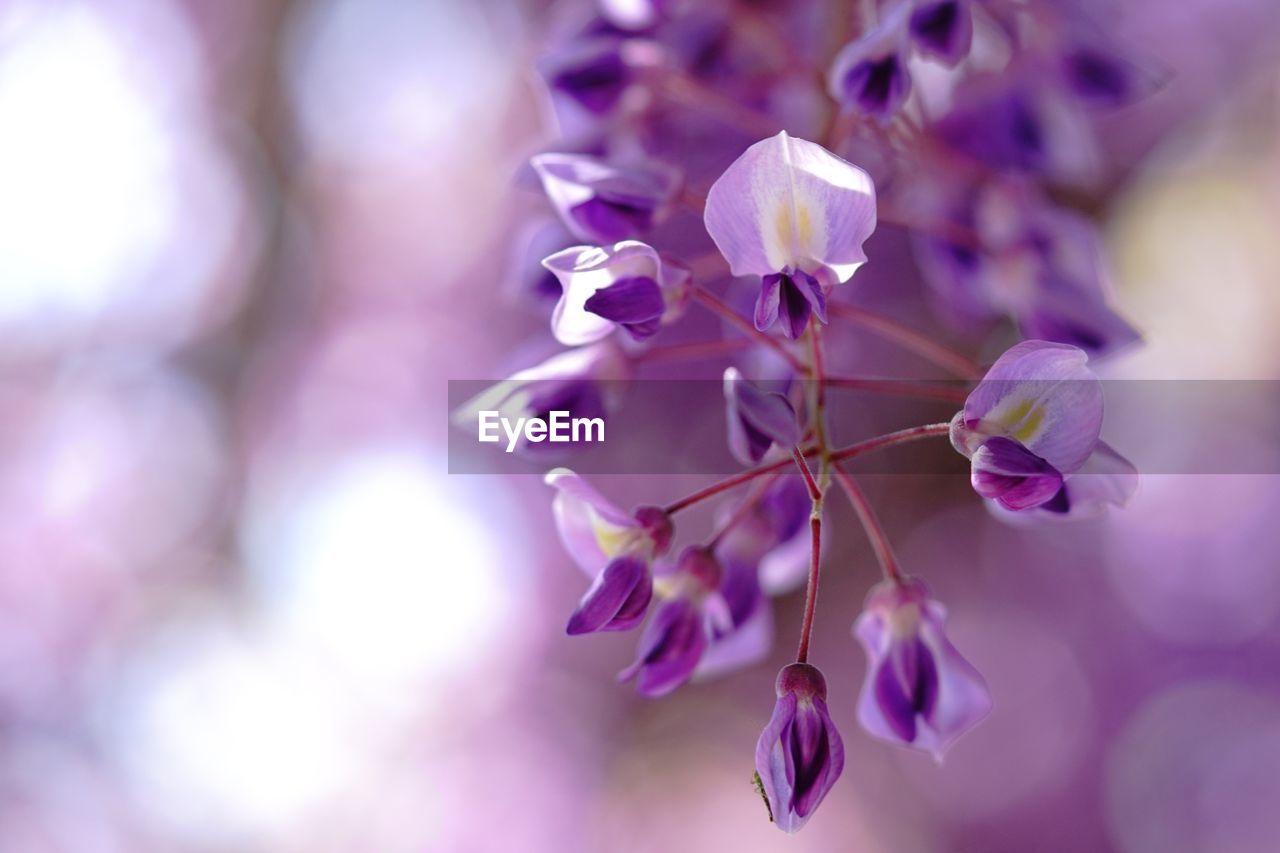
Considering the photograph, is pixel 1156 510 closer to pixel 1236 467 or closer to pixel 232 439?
pixel 1236 467

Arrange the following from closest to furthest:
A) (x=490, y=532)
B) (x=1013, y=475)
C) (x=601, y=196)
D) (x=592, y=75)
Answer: (x=1013, y=475), (x=601, y=196), (x=592, y=75), (x=490, y=532)

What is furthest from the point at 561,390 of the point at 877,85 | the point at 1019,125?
the point at 1019,125

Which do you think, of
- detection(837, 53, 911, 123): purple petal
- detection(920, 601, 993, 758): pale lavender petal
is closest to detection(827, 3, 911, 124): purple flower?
detection(837, 53, 911, 123): purple petal

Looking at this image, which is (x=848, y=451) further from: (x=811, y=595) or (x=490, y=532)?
(x=490, y=532)

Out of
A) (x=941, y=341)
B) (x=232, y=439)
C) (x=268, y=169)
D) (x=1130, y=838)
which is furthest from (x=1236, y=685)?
(x=268, y=169)

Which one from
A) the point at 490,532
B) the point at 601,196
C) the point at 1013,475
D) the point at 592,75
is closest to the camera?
the point at 1013,475

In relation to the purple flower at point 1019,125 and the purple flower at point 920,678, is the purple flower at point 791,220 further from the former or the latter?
the purple flower at point 1019,125
